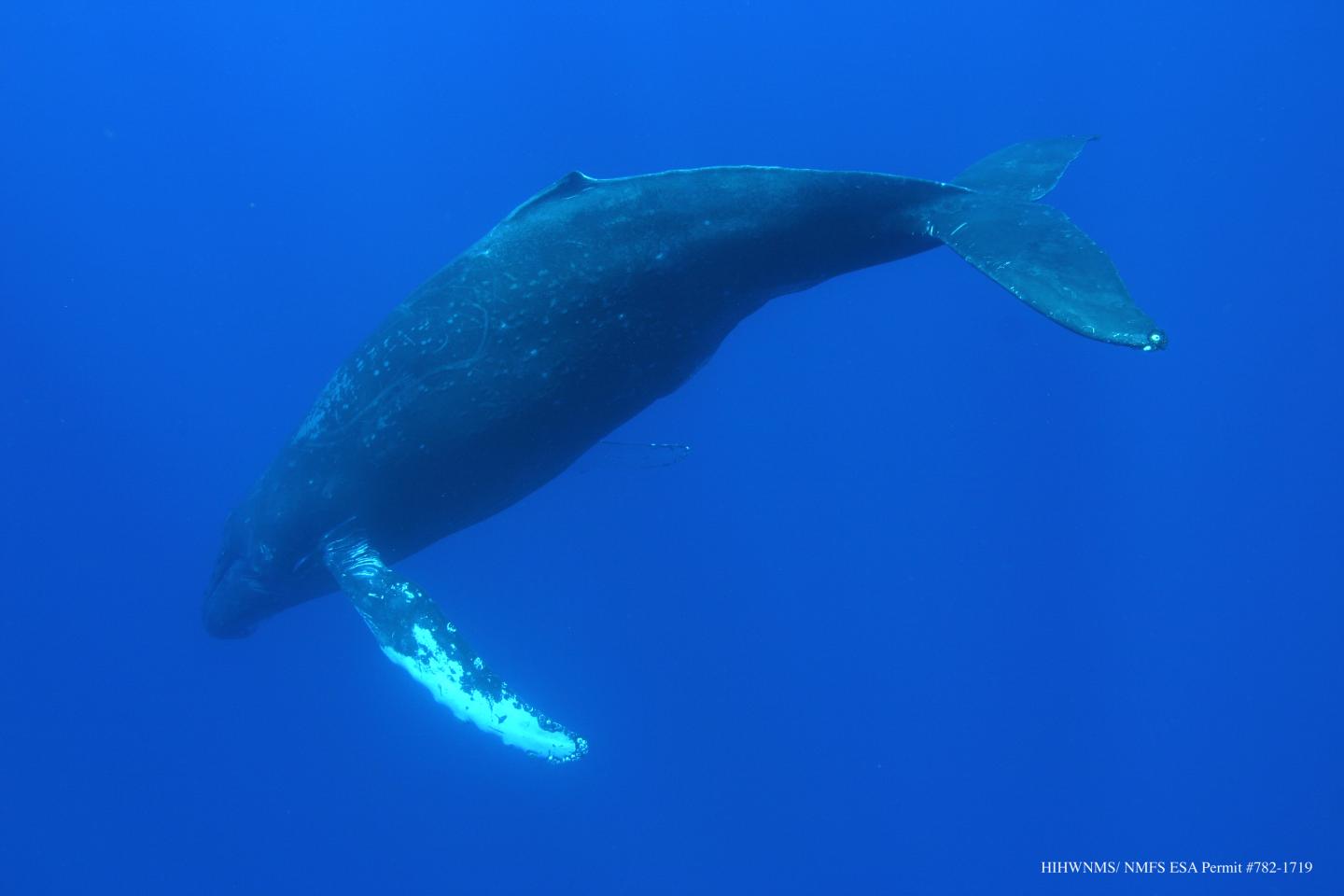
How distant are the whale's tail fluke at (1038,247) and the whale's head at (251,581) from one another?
19.9ft

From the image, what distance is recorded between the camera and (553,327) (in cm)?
660

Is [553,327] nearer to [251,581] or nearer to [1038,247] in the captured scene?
[1038,247]

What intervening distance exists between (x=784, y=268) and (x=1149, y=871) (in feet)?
52.1

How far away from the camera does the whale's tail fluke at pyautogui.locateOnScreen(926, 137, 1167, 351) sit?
557cm

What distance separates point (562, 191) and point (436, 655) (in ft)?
12.2

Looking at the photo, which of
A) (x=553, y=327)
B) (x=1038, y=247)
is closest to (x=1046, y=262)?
(x=1038, y=247)

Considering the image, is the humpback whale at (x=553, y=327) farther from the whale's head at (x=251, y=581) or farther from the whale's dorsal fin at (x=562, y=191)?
the whale's head at (x=251, y=581)

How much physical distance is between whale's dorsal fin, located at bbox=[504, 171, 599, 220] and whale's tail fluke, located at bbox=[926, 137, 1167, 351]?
2.81 meters

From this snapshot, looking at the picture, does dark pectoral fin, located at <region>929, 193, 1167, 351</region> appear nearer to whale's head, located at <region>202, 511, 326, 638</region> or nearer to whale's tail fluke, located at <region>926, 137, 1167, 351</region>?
whale's tail fluke, located at <region>926, 137, 1167, 351</region>

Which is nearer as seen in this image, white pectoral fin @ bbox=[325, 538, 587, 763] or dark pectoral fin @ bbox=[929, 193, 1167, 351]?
dark pectoral fin @ bbox=[929, 193, 1167, 351]

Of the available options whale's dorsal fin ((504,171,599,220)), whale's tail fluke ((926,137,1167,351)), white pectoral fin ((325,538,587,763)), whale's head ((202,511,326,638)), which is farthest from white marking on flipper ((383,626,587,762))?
whale's tail fluke ((926,137,1167,351))

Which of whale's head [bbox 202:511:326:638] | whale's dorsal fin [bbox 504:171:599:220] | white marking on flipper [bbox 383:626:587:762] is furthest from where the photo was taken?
whale's head [bbox 202:511:326:638]

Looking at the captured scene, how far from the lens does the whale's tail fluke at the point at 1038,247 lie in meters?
5.57

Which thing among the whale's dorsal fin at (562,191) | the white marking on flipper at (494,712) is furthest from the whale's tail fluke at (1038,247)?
the white marking on flipper at (494,712)
